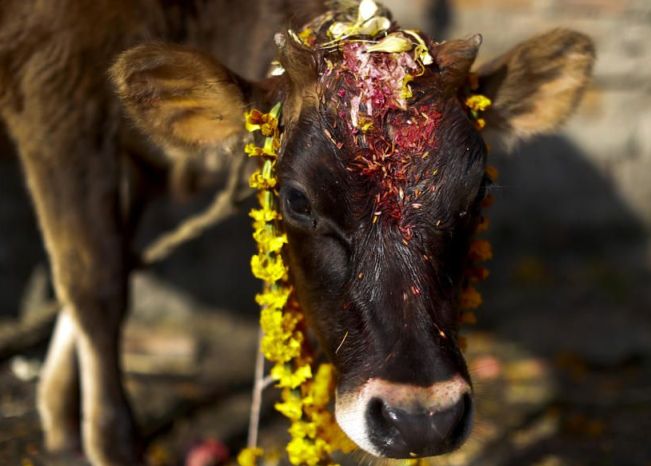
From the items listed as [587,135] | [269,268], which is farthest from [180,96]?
[587,135]

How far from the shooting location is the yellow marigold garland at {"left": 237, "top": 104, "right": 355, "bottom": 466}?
273cm

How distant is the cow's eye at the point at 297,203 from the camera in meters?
2.61

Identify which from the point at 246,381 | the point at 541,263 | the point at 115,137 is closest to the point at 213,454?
the point at 246,381

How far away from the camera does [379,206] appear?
2.48m

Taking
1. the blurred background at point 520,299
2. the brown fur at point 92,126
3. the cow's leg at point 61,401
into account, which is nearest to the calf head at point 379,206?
the brown fur at point 92,126

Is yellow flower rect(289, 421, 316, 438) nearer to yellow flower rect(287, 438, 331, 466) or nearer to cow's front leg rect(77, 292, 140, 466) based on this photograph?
yellow flower rect(287, 438, 331, 466)

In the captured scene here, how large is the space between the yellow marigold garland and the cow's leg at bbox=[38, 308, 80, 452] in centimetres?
111

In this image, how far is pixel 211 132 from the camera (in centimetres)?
301

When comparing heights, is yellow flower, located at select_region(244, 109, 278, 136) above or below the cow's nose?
above

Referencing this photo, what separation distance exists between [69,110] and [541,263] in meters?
3.46

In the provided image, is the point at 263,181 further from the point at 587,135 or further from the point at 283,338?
the point at 587,135

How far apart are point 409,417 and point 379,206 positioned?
0.56 metres

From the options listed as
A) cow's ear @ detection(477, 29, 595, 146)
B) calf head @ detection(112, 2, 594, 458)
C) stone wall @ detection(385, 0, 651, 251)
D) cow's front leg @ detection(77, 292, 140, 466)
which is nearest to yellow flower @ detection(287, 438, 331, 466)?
calf head @ detection(112, 2, 594, 458)

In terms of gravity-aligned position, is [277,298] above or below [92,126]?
below
